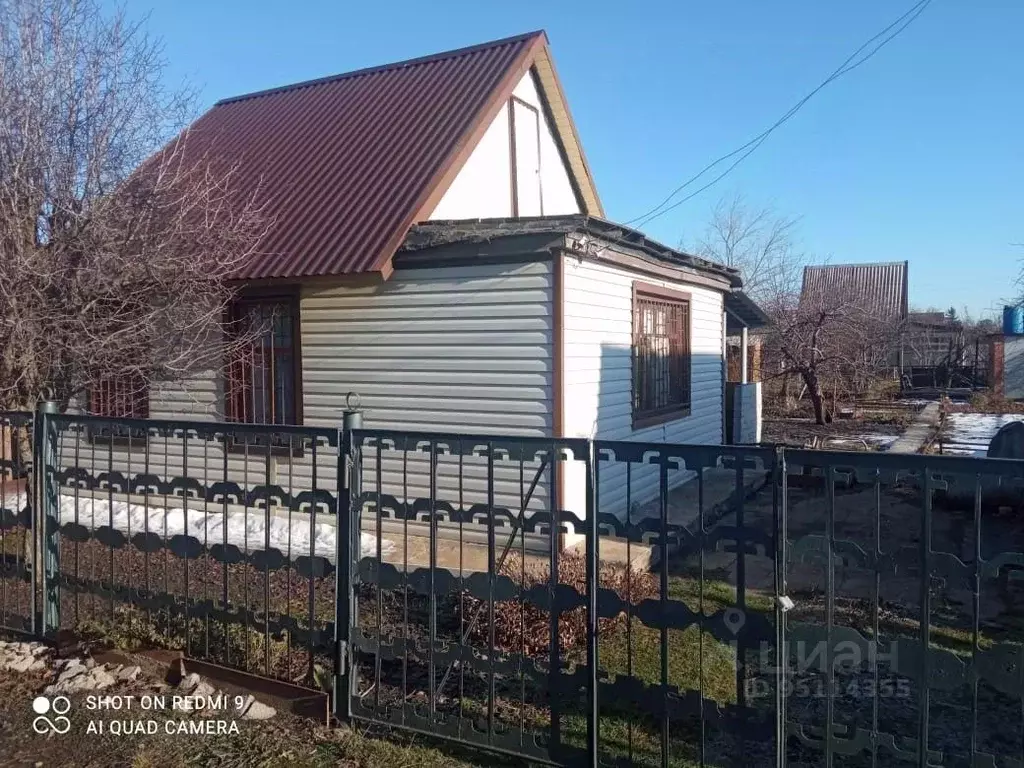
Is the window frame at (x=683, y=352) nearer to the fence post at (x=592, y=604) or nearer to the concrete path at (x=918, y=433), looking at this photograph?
the concrete path at (x=918, y=433)

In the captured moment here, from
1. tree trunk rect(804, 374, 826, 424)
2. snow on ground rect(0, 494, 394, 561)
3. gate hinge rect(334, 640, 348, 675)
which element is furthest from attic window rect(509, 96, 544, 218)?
tree trunk rect(804, 374, 826, 424)

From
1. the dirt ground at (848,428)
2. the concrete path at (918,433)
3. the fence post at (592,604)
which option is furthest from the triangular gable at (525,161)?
the concrete path at (918,433)

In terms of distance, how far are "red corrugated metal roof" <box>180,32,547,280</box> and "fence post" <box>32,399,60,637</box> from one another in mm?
3280

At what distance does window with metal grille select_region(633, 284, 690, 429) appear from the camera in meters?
9.39

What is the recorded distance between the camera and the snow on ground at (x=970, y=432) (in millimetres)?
13000

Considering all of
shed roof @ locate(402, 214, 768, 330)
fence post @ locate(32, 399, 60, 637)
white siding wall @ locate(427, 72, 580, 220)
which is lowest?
fence post @ locate(32, 399, 60, 637)

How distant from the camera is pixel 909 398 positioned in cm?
2577

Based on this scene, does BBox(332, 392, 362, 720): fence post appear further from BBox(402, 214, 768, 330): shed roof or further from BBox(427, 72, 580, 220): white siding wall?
BBox(427, 72, 580, 220): white siding wall

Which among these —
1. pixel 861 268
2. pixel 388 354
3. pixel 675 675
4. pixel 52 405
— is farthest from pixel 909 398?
pixel 52 405

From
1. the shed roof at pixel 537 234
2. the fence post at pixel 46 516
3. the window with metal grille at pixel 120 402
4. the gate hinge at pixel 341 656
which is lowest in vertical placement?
the gate hinge at pixel 341 656

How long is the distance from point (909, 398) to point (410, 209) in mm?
Answer: 22256

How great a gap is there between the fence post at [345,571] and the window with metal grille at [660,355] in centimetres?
559

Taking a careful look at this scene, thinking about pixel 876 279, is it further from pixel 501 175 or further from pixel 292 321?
pixel 292 321

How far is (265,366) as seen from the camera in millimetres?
9055
